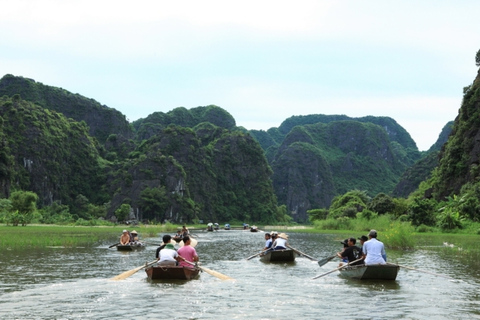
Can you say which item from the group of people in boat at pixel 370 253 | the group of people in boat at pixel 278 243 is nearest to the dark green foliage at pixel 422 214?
the group of people in boat at pixel 278 243

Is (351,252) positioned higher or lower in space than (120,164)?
lower

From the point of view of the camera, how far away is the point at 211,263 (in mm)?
24062

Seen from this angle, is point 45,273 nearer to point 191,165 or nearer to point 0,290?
point 0,290

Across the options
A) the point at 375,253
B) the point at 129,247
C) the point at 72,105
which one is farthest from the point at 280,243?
the point at 72,105

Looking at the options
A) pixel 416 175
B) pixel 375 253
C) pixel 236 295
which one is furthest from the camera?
pixel 416 175

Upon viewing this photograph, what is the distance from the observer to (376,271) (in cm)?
1680

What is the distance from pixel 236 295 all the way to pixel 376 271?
17.1 feet

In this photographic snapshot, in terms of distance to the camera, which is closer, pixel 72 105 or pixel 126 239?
pixel 126 239

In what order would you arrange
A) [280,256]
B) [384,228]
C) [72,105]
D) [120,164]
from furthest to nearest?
[72,105] → [120,164] → [384,228] → [280,256]

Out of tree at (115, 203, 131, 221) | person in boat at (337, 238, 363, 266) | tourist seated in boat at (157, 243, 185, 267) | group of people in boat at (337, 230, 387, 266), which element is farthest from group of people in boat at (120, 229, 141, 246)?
tree at (115, 203, 131, 221)

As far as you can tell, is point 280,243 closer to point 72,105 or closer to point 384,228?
point 384,228

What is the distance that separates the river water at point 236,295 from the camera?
11.5 m

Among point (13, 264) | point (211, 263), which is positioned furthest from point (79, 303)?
point (211, 263)

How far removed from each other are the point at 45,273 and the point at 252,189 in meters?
150
